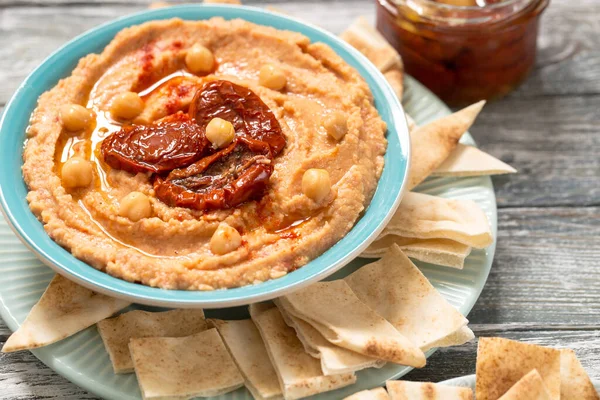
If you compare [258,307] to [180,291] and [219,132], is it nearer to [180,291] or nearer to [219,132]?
[180,291]

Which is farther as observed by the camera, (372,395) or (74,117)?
(74,117)

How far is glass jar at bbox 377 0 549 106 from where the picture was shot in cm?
584

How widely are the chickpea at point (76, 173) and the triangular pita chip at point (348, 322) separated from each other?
136cm

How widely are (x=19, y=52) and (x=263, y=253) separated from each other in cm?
342

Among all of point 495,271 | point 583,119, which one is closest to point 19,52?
point 495,271

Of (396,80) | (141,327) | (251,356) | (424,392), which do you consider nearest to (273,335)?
(251,356)

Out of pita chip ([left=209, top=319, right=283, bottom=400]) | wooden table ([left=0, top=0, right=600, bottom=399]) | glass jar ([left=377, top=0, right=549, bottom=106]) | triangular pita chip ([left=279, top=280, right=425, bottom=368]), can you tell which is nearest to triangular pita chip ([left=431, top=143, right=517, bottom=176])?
wooden table ([left=0, top=0, right=600, bottom=399])

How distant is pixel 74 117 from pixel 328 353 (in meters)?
2.15

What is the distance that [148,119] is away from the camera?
16.5 ft

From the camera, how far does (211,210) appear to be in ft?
15.0

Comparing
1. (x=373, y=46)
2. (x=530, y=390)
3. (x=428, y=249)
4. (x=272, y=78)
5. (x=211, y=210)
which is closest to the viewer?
(x=530, y=390)

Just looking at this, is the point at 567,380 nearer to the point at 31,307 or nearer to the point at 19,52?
the point at 31,307

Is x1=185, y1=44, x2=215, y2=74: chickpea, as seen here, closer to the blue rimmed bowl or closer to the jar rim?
the blue rimmed bowl

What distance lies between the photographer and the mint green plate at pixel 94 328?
14.0 feet
